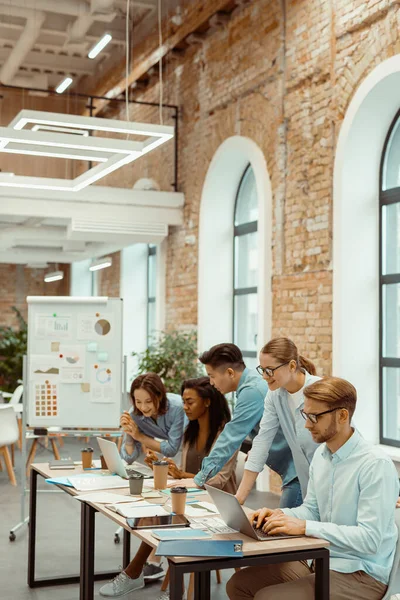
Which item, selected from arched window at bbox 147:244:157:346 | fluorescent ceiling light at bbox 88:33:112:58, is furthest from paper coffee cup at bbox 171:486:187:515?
arched window at bbox 147:244:157:346

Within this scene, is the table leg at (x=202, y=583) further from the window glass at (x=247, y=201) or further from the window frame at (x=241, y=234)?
the window glass at (x=247, y=201)

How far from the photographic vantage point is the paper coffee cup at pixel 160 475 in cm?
414

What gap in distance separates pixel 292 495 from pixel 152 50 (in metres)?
8.86

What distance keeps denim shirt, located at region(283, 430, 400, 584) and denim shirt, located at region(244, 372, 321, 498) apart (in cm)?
62

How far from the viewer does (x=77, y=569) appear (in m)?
5.43

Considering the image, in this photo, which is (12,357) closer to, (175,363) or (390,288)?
(175,363)

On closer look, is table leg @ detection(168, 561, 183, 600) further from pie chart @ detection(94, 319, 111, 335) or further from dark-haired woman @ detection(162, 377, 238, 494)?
pie chart @ detection(94, 319, 111, 335)

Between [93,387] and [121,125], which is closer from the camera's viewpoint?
[121,125]

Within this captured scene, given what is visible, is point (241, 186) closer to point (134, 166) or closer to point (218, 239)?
point (218, 239)

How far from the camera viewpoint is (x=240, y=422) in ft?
14.1

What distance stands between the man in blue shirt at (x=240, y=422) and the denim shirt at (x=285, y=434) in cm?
13

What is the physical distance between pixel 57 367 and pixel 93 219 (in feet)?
12.0

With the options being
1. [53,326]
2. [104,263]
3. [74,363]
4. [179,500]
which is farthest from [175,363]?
[179,500]

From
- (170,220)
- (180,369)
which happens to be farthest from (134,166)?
(180,369)
